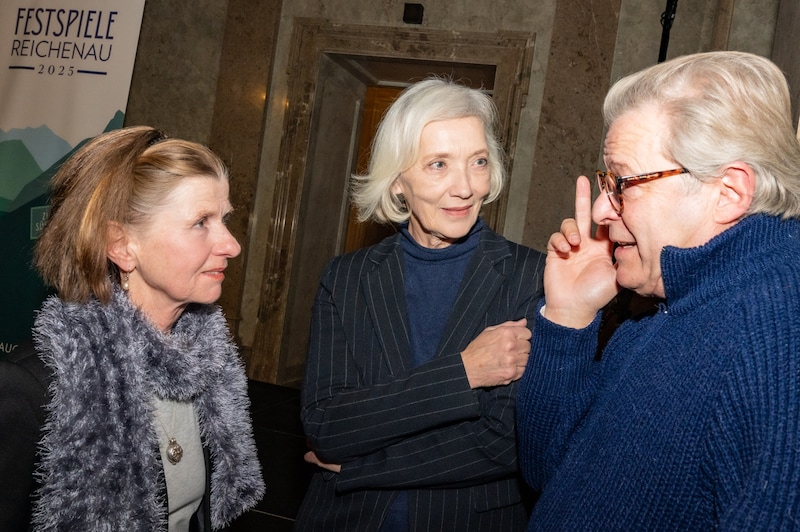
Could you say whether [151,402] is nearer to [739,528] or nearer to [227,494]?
[227,494]

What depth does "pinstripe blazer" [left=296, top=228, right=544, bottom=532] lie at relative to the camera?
1.83 metres

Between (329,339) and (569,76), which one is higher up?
(569,76)

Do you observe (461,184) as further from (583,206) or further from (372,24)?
(372,24)

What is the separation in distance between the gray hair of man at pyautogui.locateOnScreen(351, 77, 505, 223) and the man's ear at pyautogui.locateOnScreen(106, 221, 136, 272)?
762 millimetres

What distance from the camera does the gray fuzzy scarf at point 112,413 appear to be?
65.6 inches

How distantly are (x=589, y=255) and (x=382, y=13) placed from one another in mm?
5344

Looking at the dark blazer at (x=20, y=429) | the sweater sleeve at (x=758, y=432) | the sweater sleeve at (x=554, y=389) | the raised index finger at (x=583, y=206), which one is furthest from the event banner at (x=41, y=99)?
the sweater sleeve at (x=758, y=432)

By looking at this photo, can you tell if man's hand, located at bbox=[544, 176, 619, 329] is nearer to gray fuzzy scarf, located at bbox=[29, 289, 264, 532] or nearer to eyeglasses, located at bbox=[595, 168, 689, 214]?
eyeglasses, located at bbox=[595, 168, 689, 214]

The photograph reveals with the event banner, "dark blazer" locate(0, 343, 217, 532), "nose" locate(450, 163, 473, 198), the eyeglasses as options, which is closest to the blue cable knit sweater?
the eyeglasses

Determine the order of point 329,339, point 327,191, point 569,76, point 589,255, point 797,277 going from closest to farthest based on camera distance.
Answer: point 797,277
point 589,255
point 329,339
point 569,76
point 327,191

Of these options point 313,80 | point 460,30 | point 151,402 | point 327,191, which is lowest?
point 151,402

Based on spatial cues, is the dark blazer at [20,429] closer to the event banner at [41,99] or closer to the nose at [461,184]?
the nose at [461,184]

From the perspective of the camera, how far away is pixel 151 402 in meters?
1.90

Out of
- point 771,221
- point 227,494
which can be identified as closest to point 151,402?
point 227,494
